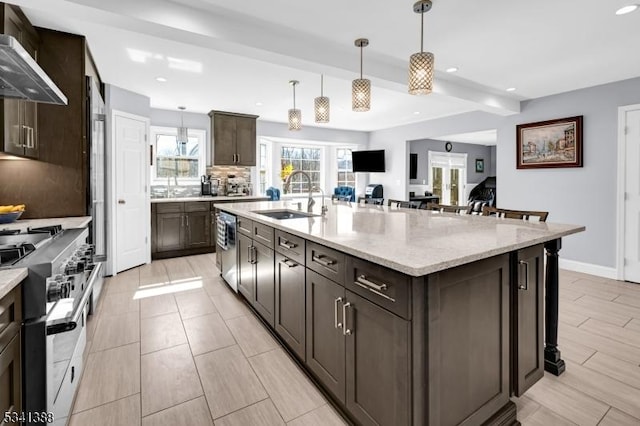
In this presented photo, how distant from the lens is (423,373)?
1204 mm

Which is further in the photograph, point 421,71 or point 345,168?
point 345,168

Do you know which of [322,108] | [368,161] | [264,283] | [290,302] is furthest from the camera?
[368,161]

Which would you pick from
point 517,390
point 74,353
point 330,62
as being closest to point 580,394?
point 517,390

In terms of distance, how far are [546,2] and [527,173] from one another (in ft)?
10.4

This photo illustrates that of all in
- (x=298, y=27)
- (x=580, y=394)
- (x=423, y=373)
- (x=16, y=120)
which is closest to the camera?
(x=423, y=373)

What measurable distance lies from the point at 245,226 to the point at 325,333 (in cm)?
153

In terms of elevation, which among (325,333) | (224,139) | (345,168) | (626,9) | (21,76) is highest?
(626,9)

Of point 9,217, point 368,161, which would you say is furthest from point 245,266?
point 368,161

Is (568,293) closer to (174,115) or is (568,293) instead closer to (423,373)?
(423,373)

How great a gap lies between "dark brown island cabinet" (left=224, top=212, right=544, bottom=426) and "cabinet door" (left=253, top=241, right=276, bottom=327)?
1.40 feet

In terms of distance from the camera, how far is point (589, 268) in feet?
14.1

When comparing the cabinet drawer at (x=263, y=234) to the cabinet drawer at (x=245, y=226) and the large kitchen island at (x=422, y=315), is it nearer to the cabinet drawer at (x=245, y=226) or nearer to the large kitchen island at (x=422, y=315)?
the cabinet drawer at (x=245, y=226)

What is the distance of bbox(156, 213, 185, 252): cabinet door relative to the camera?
5031mm

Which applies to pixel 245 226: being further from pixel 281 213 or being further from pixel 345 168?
pixel 345 168
